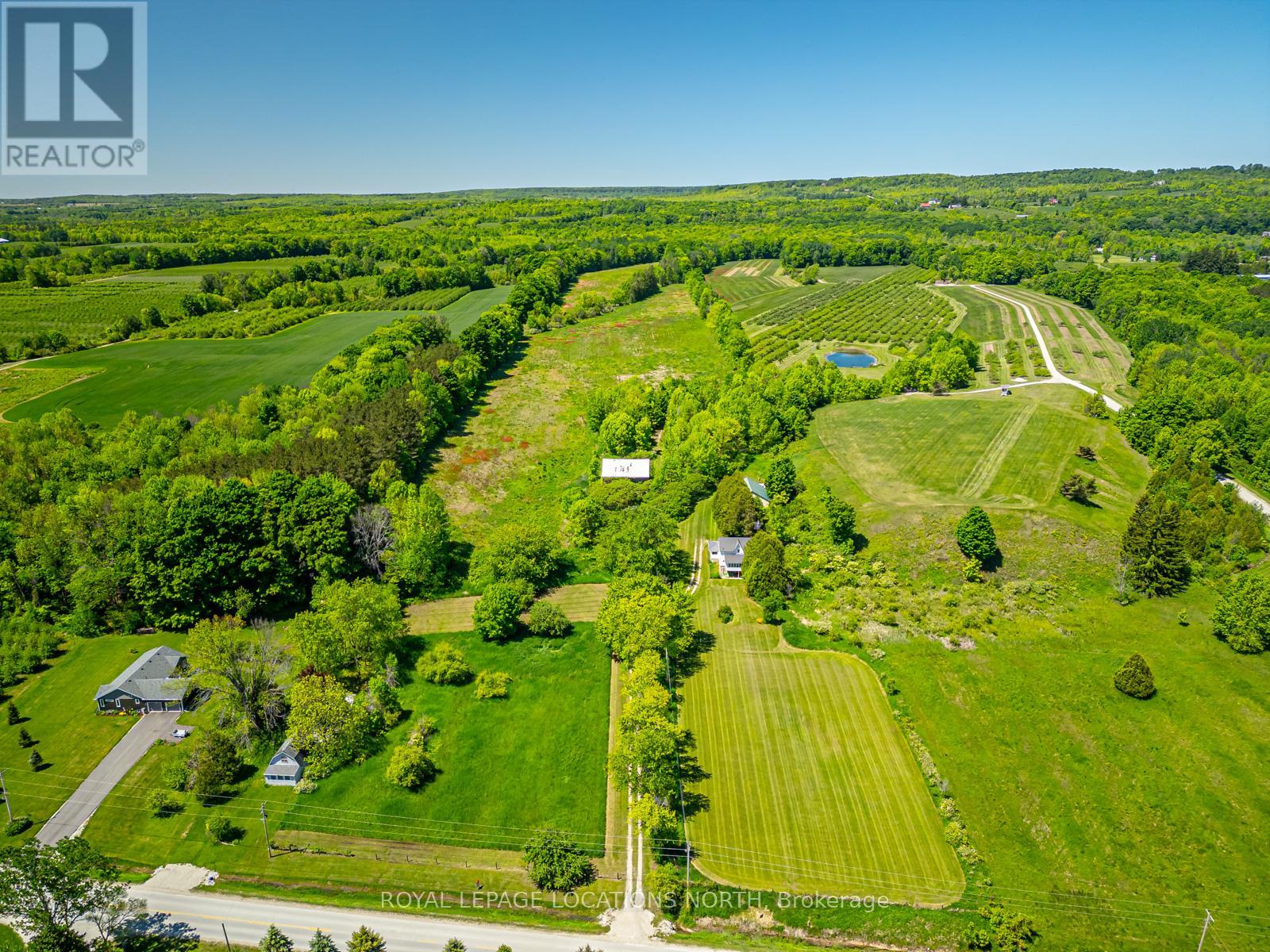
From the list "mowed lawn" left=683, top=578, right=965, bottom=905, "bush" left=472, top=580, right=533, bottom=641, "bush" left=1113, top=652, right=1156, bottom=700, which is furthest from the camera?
"bush" left=472, top=580, right=533, bottom=641

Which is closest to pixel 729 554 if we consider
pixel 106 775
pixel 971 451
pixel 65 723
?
pixel 971 451

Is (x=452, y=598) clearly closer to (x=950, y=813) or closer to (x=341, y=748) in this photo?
(x=341, y=748)

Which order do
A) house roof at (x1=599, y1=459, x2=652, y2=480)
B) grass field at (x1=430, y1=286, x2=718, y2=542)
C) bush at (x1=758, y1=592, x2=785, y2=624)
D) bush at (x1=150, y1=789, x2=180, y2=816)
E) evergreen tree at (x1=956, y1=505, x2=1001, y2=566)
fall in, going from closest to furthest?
bush at (x1=150, y1=789, x2=180, y2=816) → bush at (x1=758, y1=592, x2=785, y2=624) → evergreen tree at (x1=956, y1=505, x2=1001, y2=566) → grass field at (x1=430, y1=286, x2=718, y2=542) → house roof at (x1=599, y1=459, x2=652, y2=480)

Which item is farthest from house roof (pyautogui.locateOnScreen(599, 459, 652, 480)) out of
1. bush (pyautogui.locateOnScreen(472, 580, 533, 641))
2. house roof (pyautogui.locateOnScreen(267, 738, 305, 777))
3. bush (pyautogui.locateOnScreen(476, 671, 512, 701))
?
house roof (pyautogui.locateOnScreen(267, 738, 305, 777))

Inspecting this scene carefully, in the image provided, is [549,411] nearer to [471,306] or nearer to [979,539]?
[471,306]

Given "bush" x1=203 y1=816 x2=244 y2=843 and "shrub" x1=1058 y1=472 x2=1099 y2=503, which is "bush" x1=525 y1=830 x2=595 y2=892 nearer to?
"bush" x1=203 y1=816 x2=244 y2=843

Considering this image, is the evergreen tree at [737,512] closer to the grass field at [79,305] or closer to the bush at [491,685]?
the bush at [491,685]
